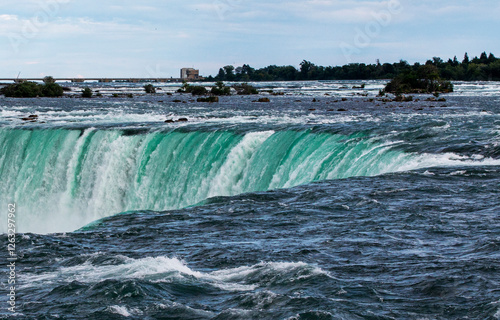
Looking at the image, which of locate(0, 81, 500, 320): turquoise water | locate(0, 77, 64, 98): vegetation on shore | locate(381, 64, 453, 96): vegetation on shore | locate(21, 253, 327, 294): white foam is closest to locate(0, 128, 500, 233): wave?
locate(0, 81, 500, 320): turquoise water

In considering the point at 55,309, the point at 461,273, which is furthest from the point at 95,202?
the point at 461,273

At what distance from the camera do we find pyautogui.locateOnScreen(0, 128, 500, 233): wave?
23047 millimetres

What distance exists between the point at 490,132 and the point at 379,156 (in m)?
6.29

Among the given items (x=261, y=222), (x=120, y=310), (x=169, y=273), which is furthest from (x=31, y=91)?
(x=120, y=310)

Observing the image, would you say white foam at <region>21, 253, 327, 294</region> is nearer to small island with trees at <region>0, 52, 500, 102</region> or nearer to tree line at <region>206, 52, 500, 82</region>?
small island with trees at <region>0, 52, 500, 102</region>

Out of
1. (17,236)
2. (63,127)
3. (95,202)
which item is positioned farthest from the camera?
(63,127)

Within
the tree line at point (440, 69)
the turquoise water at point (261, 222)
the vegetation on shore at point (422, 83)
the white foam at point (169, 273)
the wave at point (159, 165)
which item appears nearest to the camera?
the turquoise water at point (261, 222)

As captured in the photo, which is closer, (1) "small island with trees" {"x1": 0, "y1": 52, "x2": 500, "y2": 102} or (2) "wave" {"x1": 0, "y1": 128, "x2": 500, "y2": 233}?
(2) "wave" {"x1": 0, "y1": 128, "x2": 500, "y2": 233}

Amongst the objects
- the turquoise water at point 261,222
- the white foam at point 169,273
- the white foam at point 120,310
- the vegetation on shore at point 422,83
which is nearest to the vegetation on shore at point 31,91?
the vegetation on shore at point 422,83

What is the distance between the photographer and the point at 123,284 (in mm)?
11930

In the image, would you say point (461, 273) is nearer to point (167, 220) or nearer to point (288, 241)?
point (288, 241)

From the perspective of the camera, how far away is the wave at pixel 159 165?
23.0 m

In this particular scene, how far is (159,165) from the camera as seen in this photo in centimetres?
2767

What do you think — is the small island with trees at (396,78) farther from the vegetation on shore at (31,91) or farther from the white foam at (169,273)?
the white foam at (169,273)
